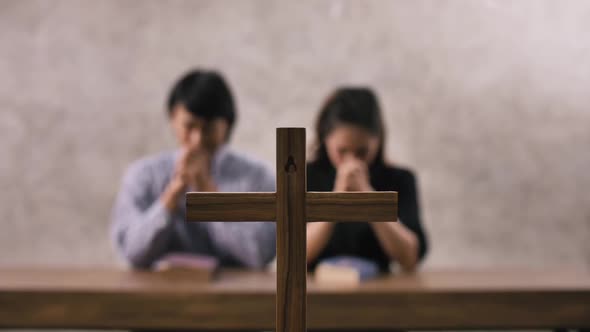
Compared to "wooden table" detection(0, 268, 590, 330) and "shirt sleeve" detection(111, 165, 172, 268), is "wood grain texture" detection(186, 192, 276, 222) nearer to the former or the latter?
"wooden table" detection(0, 268, 590, 330)

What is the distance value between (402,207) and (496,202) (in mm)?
1199

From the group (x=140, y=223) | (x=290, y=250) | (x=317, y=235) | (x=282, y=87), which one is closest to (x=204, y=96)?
(x=140, y=223)

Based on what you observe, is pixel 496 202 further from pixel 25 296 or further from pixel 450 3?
pixel 25 296

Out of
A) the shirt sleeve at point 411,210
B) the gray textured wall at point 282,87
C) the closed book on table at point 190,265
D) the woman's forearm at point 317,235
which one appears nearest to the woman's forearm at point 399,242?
the shirt sleeve at point 411,210

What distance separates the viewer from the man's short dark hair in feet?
5.98

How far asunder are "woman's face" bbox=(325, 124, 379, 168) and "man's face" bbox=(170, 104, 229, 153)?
337 millimetres

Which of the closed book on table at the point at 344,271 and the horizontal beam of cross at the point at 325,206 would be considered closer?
the horizontal beam of cross at the point at 325,206

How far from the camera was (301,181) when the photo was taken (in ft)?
2.39

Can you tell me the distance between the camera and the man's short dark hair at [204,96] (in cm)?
182

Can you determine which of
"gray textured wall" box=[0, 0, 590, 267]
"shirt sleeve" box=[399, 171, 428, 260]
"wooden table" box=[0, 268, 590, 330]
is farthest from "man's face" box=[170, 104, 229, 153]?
"gray textured wall" box=[0, 0, 590, 267]

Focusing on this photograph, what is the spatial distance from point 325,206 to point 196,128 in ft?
3.80

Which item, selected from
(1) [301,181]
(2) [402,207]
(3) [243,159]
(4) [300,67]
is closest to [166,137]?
(4) [300,67]

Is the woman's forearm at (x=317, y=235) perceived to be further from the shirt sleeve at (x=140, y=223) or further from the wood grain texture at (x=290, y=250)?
the wood grain texture at (x=290, y=250)

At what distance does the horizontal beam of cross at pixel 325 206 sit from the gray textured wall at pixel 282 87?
2.09 meters
